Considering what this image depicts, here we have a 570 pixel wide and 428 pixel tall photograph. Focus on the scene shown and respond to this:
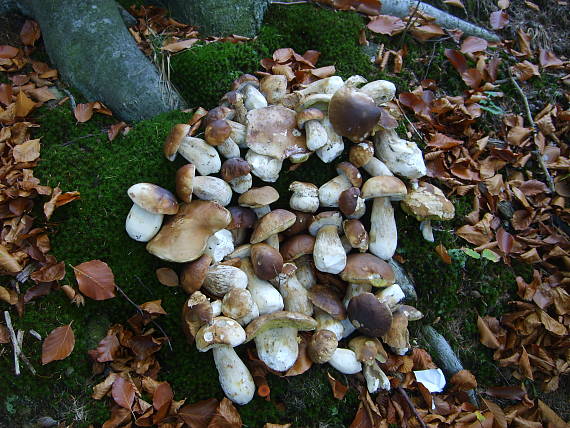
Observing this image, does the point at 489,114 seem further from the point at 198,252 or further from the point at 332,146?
the point at 198,252

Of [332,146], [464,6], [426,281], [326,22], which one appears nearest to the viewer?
[332,146]

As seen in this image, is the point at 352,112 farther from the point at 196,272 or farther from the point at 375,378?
the point at 375,378

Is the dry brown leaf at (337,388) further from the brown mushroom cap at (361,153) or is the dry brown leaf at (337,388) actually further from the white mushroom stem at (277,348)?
the brown mushroom cap at (361,153)

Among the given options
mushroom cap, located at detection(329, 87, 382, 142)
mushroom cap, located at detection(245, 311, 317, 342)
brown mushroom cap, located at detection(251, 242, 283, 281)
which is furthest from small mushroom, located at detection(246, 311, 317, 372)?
mushroom cap, located at detection(329, 87, 382, 142)

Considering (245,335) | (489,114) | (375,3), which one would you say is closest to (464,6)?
(375,3)

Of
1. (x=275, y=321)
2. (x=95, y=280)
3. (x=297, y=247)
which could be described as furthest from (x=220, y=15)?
(x=275, y=321)

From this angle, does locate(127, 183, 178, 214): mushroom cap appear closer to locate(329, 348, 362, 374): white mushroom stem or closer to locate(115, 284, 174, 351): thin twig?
locate(115, 284, 174, 351): thin twig

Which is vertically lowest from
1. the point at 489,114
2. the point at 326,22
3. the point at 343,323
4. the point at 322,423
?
the point at 322,423
